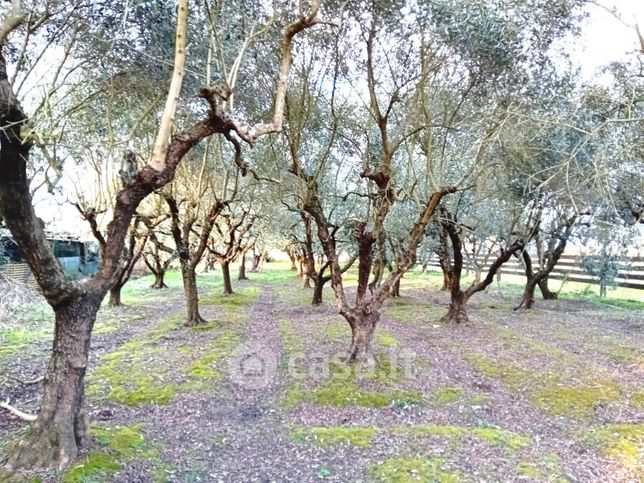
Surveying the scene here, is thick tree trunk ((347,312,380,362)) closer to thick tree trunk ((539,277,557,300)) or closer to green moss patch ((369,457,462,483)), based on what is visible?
green moss patch ((369,457,462,483))

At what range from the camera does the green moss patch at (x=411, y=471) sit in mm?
4688

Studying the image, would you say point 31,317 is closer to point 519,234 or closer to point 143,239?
point 143,239

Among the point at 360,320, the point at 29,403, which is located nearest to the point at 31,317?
the point at 29,403

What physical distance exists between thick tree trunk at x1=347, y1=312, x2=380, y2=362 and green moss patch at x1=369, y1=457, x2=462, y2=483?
3454mm

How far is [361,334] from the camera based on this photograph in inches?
336

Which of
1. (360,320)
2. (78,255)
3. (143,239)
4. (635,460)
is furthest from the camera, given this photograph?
(78,255)

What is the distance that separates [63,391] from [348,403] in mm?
3910

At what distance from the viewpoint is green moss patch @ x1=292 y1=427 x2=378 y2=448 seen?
18.5ft

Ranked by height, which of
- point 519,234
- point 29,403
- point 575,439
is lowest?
point 575,439

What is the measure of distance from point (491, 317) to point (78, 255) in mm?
21902

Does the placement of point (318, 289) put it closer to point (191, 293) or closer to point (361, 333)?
point (191, 293)

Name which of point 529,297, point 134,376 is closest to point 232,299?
point 134,376

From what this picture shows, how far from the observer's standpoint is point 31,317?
1412cm

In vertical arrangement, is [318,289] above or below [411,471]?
above
